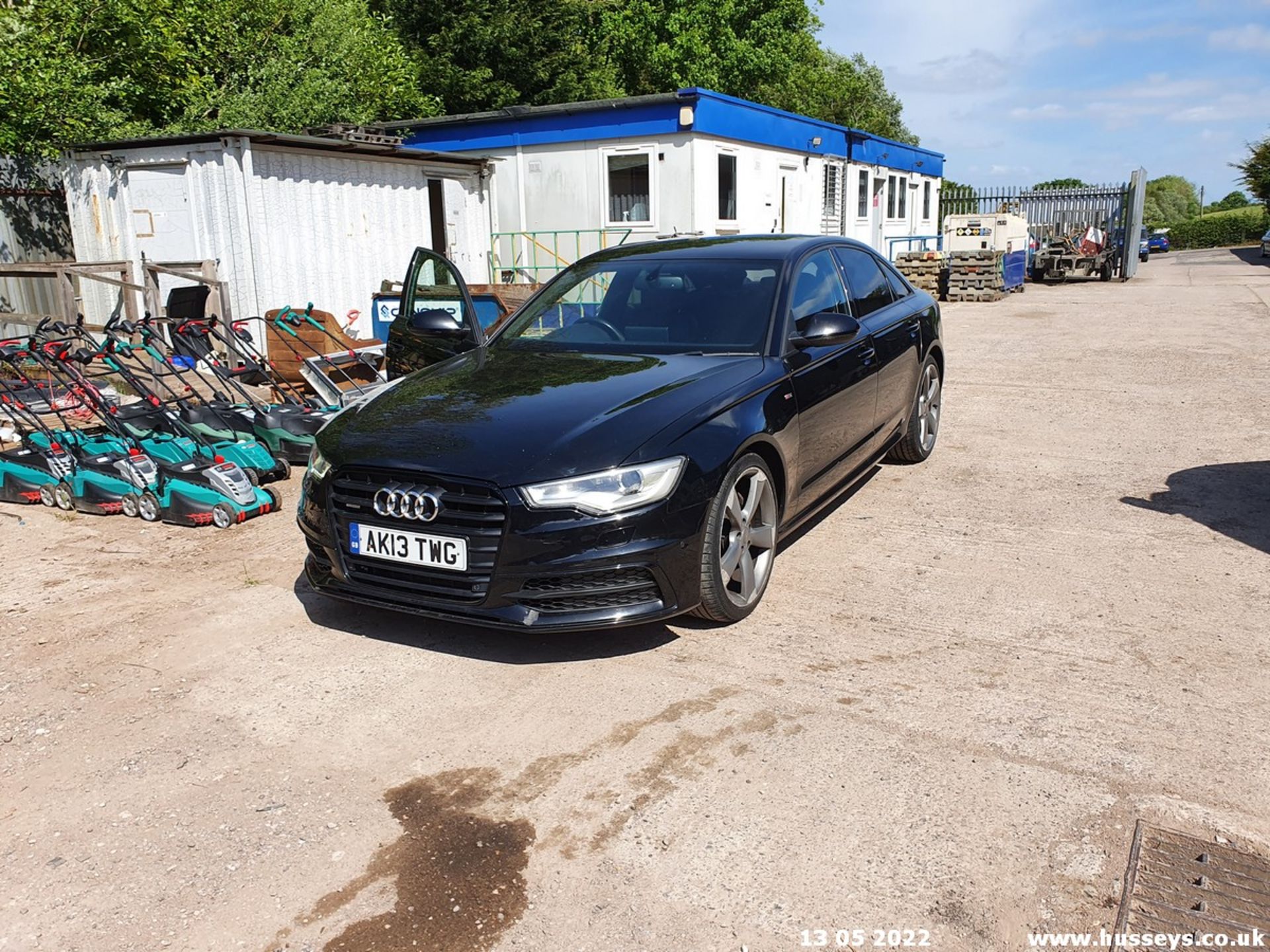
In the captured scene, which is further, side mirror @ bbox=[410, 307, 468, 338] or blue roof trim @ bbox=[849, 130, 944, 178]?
blue roof trim @ bbox=[849, 130, 944, 178]

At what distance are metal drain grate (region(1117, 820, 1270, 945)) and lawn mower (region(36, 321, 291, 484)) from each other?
5.60 metres

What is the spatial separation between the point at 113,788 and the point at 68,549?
304cm

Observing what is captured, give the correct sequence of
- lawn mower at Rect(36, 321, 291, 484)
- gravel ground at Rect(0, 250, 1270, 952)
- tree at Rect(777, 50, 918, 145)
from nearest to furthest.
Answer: gravel ground at Rect(0, 250, 1270, 952), lawn mower at Rect(36, 321, 291, 484), tree at Rect(777, 50, 918, 145)

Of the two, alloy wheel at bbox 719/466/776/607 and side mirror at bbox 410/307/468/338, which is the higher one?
side mirror at bbox 410/307/468/338

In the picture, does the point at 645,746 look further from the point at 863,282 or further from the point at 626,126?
the point at 626,126

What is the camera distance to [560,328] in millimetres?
5438

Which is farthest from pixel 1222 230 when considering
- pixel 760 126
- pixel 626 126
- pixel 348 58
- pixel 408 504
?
pixel 408 504

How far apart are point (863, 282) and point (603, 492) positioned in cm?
313

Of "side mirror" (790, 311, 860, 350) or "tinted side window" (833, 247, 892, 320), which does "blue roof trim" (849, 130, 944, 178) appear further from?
"side mirror" (790, 311, 860, 350)

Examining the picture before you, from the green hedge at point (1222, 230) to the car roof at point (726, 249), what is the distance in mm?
56900

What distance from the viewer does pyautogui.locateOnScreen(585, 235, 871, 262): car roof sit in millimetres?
5391

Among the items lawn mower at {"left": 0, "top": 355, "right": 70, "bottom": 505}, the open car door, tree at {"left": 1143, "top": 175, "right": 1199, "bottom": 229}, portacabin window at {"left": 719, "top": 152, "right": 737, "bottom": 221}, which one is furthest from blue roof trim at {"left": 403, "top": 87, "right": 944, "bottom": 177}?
tree at {"left": 1143, "top": 175, "right": 1199, "bottom": 229}

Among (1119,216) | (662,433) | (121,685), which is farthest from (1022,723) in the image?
(1119,216)

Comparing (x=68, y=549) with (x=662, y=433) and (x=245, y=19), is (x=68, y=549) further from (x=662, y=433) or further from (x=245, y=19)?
(x=245, y=19)
